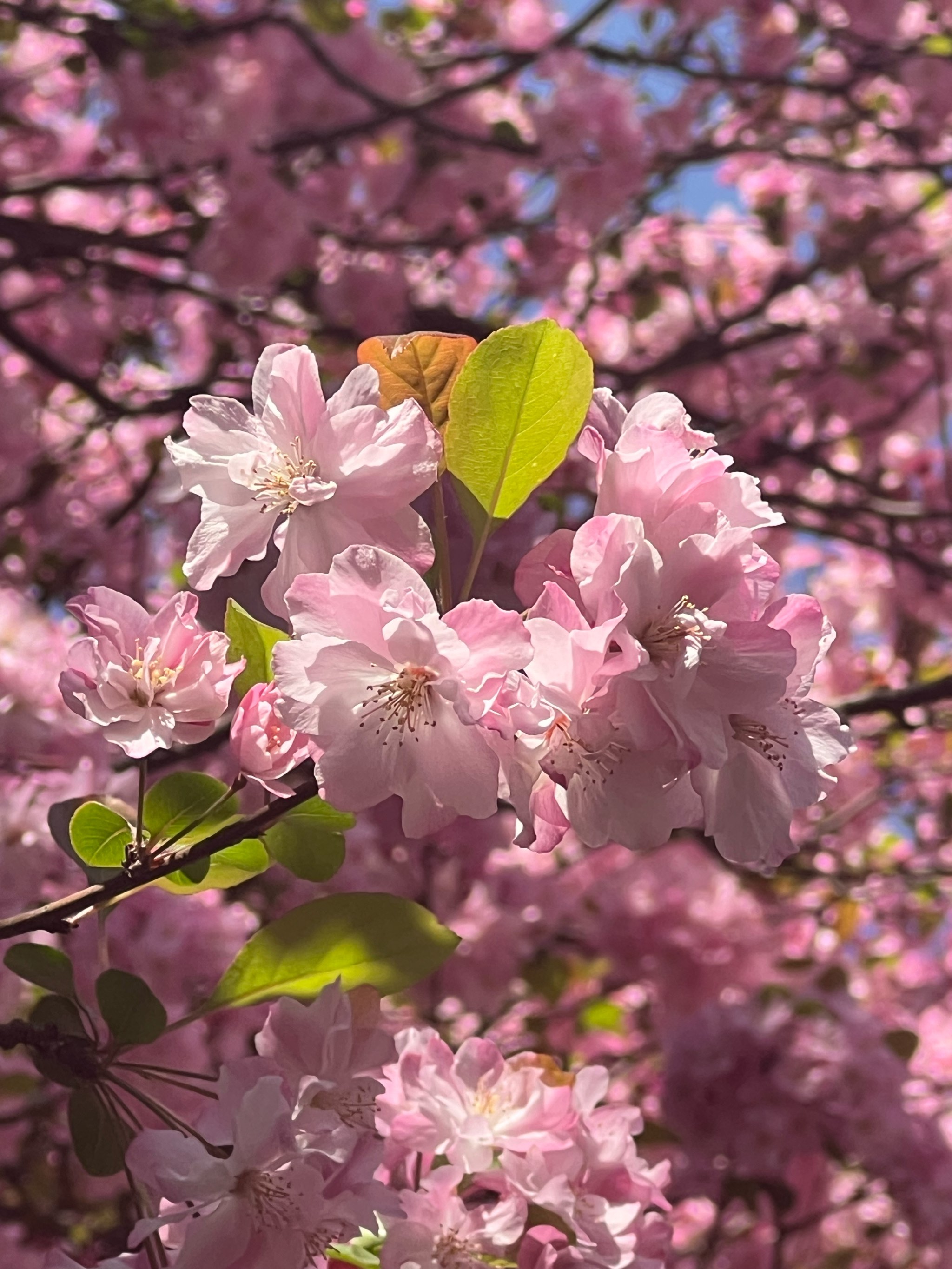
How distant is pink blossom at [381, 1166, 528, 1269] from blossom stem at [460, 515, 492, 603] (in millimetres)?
377

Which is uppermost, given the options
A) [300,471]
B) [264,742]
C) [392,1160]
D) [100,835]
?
[300,471]

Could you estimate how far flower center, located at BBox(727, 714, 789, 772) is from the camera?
67cm

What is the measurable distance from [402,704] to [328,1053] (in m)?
0.25

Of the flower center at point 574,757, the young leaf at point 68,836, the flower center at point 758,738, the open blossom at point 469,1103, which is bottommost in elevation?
the open blossom at point 469,1103

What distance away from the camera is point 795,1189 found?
196 centimetres

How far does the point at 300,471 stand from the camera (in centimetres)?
71

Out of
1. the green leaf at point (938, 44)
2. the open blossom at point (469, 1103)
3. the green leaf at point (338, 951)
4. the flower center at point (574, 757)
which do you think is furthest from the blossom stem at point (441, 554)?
the green leaf at point (938, 44)

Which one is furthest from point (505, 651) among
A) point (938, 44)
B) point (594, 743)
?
point (938, 44)

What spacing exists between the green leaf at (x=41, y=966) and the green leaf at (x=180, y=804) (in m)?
0.14

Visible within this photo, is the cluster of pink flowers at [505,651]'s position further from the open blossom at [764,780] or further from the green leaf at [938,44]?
the green leaf at [938,44]

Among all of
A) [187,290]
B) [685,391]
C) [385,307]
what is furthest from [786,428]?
[187,290]

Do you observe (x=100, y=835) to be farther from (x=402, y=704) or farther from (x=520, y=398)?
(x=520, y=398)

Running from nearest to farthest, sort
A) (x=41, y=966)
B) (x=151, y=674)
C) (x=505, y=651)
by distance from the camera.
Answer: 1. (x=505, y=651)
2. (x=151, y=674)
3. (x=41, y=966)

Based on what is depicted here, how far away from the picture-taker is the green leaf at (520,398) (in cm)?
70
